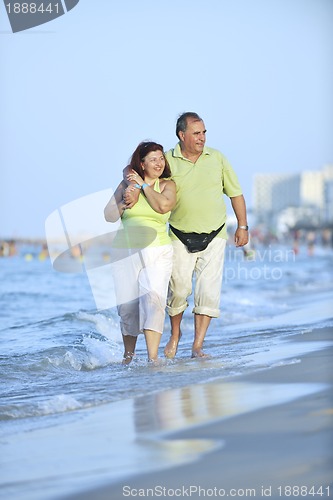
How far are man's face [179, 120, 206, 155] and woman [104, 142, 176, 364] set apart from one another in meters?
0.21

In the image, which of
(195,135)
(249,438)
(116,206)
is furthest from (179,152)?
(249,438)

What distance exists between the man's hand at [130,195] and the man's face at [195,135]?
517 mm

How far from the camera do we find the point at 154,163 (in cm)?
603

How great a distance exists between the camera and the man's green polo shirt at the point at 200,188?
6.32 meters

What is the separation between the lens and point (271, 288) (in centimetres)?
1902

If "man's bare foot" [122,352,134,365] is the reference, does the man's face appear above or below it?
above

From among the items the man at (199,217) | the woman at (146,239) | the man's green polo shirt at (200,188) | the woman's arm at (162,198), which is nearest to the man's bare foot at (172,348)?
the man at (199,217)

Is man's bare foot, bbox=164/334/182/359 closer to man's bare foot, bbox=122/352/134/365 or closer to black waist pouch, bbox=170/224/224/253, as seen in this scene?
man's bare foot, bbox=122/352/134/365

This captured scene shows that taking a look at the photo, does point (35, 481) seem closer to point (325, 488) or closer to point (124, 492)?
point (124, 492)

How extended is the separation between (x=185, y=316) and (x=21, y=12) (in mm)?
4160

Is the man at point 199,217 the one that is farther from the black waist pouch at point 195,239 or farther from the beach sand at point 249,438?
the beach sand at point 249,438

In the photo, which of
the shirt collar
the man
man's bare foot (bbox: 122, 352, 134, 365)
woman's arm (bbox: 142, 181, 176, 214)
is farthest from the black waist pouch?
man's bare foot (bbox: 122, 352, 134, 365)

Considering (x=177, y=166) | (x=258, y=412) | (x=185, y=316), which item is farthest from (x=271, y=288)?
(x=258, y=412)

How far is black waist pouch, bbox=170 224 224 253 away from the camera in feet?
21.0
